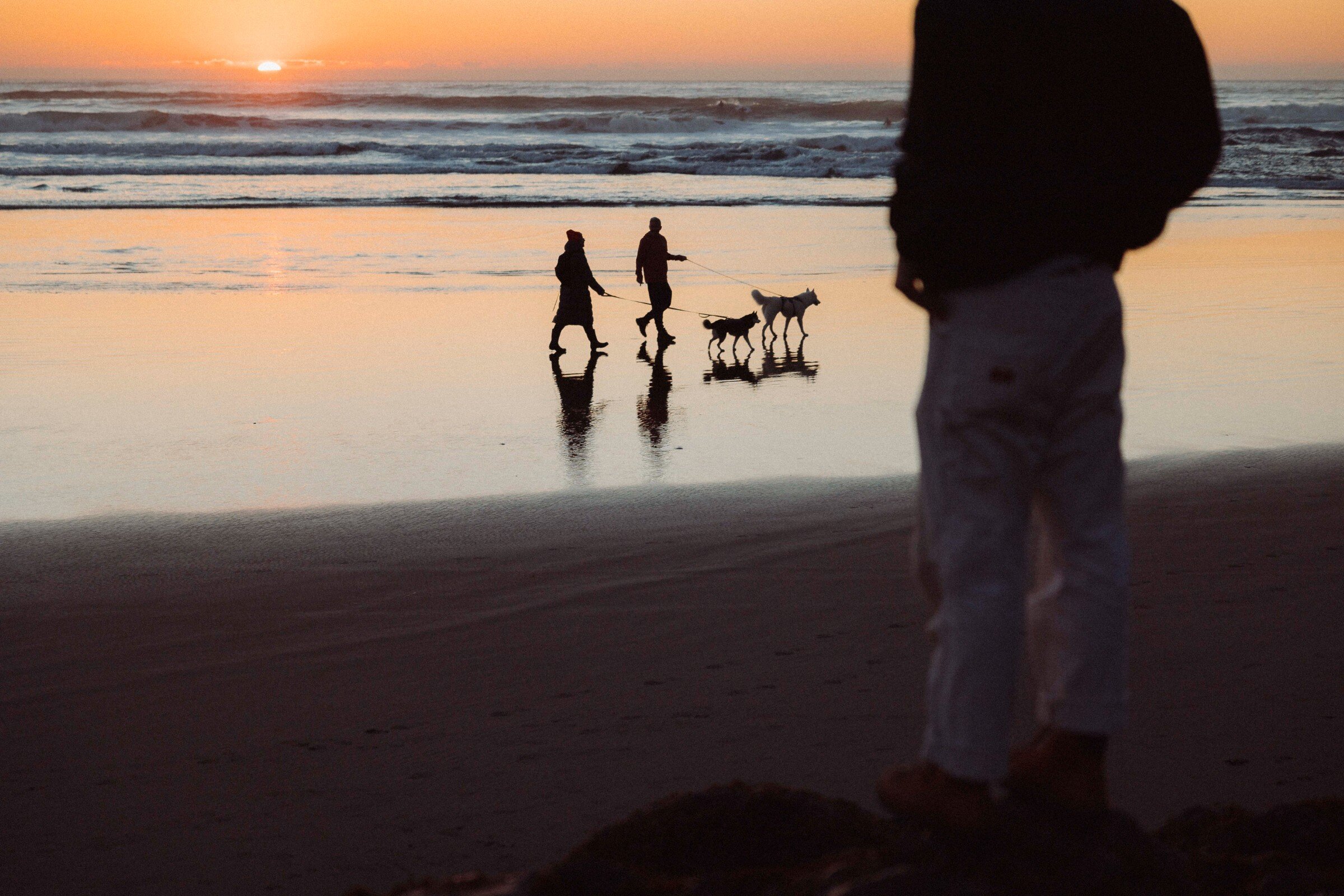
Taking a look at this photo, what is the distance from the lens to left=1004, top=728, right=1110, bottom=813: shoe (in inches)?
101

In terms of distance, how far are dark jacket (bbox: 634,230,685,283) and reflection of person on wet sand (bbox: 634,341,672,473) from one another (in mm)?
1060

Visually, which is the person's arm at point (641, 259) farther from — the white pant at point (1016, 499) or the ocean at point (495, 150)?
the white pant at point (1016, 499)

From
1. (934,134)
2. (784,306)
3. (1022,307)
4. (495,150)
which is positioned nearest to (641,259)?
(784,306)

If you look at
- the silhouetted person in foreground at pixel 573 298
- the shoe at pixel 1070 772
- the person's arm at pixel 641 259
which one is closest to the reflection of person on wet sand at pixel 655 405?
the silhouetted person in foreground at pixel 573 298

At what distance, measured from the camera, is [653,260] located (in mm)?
14789

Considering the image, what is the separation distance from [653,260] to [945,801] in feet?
41.5

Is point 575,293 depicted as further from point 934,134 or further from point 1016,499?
point 1016,499

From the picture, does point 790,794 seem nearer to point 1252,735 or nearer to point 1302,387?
point 1252,735

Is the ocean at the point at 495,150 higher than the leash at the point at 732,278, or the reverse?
the ocean at the point at 495,150

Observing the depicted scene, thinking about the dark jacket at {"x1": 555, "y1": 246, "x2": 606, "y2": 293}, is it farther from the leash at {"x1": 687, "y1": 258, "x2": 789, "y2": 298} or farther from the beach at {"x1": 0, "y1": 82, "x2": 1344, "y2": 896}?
the leash at {"x1": 687, "y1": 258, "x2": 789, "y2": 298}

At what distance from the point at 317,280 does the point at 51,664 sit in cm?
1311

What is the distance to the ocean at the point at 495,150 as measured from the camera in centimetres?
3269

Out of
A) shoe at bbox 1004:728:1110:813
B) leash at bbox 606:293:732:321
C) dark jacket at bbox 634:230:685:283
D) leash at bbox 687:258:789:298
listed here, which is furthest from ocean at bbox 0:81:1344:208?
shoe at bbox 1004:728:1110:813

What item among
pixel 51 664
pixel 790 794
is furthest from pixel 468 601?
pixel 790 794
